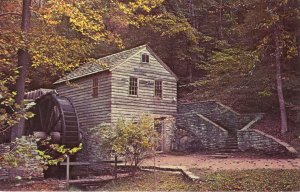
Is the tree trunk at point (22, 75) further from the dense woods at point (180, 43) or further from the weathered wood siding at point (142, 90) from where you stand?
the weathered wood siding at point (142, 90)

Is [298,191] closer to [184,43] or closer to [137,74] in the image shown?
[137,74]

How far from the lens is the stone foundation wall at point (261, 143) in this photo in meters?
15.2

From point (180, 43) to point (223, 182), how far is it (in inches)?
752

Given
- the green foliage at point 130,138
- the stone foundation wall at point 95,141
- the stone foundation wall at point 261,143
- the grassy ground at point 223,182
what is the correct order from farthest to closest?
the stone foundation wall at point 95,141 < the stone foundation wall at point 261,143 < the green foliage at point 130,138 < the grassy ground at point 223,182

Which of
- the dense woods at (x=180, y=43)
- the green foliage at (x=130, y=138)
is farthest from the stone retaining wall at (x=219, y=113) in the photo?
the green foliage at (x=130, y=138)

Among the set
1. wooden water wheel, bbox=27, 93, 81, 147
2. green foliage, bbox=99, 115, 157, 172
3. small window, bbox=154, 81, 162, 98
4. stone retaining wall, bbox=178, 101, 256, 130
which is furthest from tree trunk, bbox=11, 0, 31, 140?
stone retaining wall, bbox=178, 101, 256, 130

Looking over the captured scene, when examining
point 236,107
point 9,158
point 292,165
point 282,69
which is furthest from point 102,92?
point 9,158

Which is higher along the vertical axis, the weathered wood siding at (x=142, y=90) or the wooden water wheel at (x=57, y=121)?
the weathered wood siding at (x=142, y=90)

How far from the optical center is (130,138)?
42.5 feet

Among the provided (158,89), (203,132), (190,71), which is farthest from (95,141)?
(190,71)

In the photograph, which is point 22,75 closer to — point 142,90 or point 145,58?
point 142,90

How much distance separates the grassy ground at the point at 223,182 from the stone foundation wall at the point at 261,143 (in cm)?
443

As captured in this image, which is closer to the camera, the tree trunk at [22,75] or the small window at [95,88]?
the tree trunk at [22,75]

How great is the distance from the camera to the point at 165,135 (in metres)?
21.6
